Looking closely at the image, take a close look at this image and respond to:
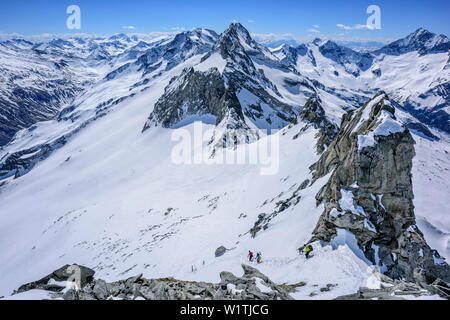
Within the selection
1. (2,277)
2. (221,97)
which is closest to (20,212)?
(2,277)

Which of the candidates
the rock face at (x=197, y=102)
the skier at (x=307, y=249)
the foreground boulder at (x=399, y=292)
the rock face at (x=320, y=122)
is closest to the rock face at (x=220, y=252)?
the skier at (x=307, y=249)

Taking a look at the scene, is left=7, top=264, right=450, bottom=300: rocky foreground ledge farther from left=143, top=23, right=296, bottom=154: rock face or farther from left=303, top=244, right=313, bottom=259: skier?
left=143, top=23, right=296, bottom=154: rock face

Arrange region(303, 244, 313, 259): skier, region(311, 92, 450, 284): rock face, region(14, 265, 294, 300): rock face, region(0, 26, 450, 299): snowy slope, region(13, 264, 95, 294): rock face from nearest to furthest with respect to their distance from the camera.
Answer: region(14, 265, 294, 300): rock face → region(13, 264, 95, 294): rock face → region(303, 244, 313, 259): skier → region(311, 92, 450, 284): rock face → region(0, 26, 450, 299): snowy slope

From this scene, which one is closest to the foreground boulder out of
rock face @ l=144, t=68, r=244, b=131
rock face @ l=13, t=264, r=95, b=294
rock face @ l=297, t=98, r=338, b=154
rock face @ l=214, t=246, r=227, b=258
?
rock face @ l=214, t=246, r=227, b=258

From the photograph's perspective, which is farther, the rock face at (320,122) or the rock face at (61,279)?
the rock face at (320,122)

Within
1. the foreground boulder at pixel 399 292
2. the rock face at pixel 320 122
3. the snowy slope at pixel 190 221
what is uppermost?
the rock face at pixel 320 122

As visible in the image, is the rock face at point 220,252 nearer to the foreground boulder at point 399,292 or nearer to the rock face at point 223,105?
the foreground boulder at point 399,292
